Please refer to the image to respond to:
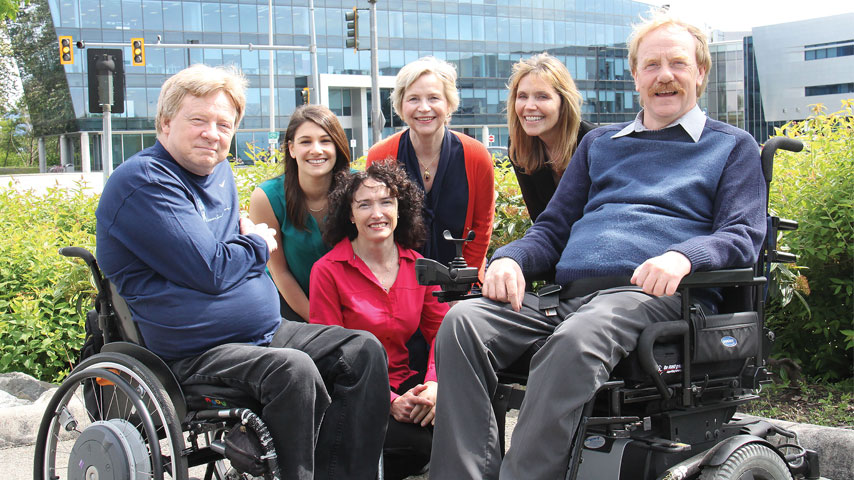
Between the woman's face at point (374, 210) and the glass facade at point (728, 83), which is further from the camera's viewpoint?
the glass facade at point (728, 83)

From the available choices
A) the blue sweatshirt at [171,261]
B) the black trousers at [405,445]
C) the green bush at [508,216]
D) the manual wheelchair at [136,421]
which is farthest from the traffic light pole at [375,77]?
the manual wheelchair at [136,421]

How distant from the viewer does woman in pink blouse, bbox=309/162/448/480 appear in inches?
140

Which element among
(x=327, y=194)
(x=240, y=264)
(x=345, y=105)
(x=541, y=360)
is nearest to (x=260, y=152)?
(x=327, y=194)

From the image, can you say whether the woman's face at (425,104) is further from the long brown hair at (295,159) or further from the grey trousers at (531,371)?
the grey trousers at (531,371)

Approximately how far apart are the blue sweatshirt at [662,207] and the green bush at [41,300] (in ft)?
11.7

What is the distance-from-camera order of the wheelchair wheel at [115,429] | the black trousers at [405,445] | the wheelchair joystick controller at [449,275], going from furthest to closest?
the black trousers at [405,445]
the wheelchair joystick controller at [449,275]
the wheelchair wheel at [115,429]

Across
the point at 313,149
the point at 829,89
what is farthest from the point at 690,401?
the point at 829,89

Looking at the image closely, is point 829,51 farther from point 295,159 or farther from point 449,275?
point 449,275

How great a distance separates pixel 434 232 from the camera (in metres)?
4.11

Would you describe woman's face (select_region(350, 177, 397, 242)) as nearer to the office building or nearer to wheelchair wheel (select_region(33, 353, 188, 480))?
wheelchair wheel (select_region(33, 353, 188, 480))

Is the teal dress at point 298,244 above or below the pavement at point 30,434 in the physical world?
above

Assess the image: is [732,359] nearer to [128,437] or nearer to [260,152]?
[128,437]

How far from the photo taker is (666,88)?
3039 millimetres

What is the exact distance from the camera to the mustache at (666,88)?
3.00 metres
